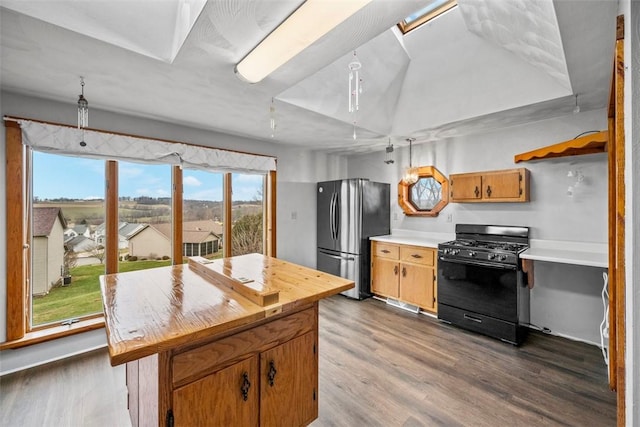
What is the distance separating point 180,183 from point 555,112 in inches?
159

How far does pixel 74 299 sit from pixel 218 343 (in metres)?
2.48

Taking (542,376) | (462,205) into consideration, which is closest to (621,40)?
(542,376)

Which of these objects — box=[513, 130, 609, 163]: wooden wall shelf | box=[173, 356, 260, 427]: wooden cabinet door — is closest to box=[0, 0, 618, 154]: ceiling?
box=[513, 130, 609, 163]: wooden wall shelf

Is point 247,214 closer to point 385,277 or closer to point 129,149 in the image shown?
point 129,149

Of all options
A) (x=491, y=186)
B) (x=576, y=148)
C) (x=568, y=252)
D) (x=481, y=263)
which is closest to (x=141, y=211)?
(x=481, y=263)

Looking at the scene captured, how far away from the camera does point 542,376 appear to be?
2199 millimetres

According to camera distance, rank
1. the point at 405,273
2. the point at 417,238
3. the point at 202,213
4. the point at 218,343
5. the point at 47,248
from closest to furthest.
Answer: the point at 218,343
the point at 47,248
the point at 202,213
the point at 405,273
the point at 417,238

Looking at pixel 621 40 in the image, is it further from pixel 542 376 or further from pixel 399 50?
pixel 542 376

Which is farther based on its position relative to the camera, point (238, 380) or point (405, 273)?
point (405, 273)

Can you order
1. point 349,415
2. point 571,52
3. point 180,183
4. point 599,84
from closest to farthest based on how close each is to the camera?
point 571,52
point 349,415
point 599,84
point 180,183

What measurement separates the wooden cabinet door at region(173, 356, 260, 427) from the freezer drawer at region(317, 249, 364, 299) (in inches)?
101

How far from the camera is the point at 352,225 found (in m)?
4.05

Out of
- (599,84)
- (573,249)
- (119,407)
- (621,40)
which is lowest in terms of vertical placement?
(119,407)

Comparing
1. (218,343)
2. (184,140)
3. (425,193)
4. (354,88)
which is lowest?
(218,343)
